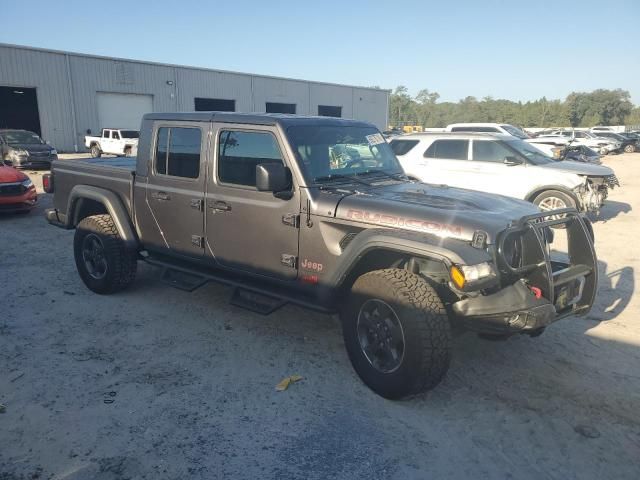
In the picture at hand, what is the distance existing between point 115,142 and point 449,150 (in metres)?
18.4

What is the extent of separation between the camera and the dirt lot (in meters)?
2.88

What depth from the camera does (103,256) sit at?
5.45 metres

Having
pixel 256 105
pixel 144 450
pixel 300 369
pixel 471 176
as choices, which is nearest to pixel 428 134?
pixel 471 176

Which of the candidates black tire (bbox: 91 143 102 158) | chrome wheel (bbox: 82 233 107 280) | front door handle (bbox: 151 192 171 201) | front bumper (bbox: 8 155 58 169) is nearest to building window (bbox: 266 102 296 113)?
black tire (bbox: 91 143 102 158)

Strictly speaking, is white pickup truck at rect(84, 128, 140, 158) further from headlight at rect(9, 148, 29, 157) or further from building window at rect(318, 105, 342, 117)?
building window at rect(318, 105, 342, 117)

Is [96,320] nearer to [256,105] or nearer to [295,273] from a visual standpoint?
[295,273]

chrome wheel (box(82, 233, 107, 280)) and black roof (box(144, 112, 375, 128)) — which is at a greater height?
black roof (box(144, 112, 375, 128))

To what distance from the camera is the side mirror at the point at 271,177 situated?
3705mm

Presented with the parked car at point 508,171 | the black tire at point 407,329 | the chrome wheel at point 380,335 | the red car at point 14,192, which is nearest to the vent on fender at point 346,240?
the black tire at point 407,329

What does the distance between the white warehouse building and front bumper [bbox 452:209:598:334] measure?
96.1 ft

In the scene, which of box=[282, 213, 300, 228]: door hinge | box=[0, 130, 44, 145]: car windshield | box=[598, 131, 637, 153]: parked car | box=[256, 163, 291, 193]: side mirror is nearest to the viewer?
box=[256, 163, 291, 193]: side mirror

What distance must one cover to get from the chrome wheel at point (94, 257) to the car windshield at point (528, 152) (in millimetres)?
7848

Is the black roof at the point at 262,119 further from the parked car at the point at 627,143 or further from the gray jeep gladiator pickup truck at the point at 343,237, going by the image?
the parked car at the point at 627,143

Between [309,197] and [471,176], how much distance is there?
6.89 m
